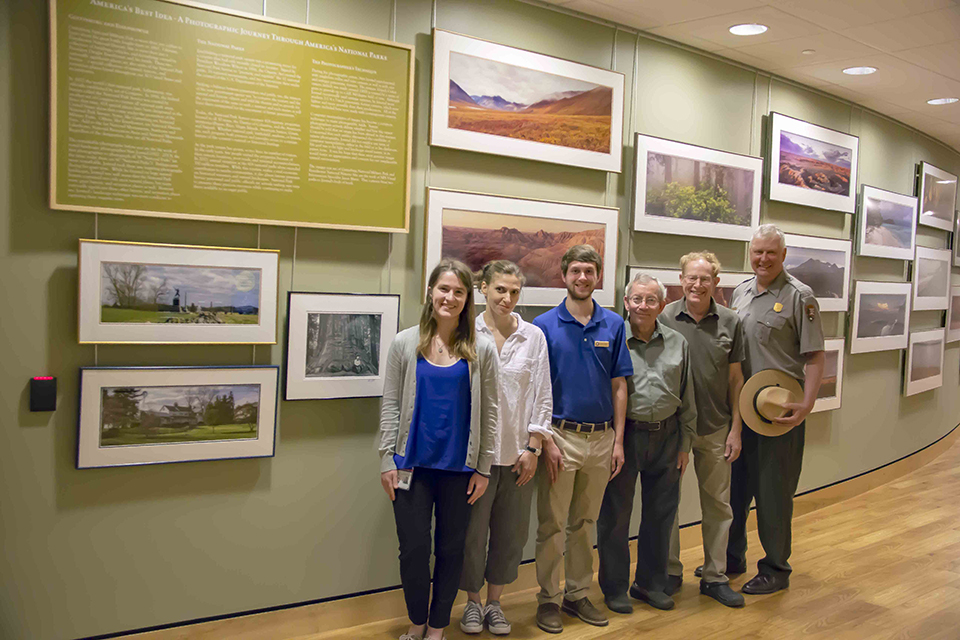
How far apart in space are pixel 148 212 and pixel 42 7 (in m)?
0.77

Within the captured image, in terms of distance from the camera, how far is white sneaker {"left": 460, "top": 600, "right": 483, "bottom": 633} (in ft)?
10.6

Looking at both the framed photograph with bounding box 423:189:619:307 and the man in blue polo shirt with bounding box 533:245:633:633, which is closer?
the man in blue polo shirt with bounding box 533:245:633:633

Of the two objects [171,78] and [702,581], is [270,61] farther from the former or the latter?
[702,581]

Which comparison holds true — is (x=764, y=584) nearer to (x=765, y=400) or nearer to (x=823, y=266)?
(x=765, y=400)

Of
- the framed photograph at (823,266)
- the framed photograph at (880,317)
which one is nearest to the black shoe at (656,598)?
the framed photograph at (823,266)

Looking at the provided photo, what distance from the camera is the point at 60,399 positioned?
266 cm

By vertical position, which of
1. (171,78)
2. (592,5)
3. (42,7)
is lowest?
(171,78)

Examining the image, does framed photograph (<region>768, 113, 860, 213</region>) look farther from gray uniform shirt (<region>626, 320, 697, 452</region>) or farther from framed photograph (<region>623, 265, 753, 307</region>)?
gray uniform shirt (<region>626, 320, 697, 452</region>)

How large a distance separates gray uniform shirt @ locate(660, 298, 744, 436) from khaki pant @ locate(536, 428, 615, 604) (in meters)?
0.61

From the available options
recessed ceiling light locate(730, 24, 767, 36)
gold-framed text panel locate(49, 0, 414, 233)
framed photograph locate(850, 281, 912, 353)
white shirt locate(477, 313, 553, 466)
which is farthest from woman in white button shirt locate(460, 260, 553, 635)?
framed photograph locate(850, 281, 912, 353)

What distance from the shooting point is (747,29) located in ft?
13.3

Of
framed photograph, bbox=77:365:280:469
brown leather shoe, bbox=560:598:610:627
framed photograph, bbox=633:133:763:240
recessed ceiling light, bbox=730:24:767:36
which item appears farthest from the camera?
framed photograph, bbox=633:133:763:240

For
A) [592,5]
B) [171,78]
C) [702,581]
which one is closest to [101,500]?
[171,78]

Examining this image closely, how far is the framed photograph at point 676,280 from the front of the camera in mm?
4211
